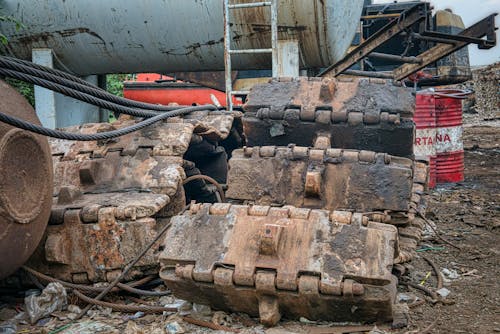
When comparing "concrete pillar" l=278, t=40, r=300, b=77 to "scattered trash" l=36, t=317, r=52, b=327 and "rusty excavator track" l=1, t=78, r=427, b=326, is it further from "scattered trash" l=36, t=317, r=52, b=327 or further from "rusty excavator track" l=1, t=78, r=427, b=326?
"scattered trash" l=36, t=317, r=52, b=327

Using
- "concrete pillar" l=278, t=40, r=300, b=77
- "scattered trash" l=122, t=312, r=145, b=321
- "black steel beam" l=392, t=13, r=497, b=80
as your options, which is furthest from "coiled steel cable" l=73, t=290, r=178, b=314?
"black steel beam" l=392, t=13, r=497, b=80

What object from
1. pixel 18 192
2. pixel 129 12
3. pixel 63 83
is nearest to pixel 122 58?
pixel 129 12

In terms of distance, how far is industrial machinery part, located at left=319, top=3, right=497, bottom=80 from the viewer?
630 cm

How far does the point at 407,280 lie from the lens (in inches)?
123

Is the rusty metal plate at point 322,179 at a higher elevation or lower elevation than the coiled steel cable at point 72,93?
lower

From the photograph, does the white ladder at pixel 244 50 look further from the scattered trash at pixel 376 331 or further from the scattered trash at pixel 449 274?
the scattered trash at pixel 376 331

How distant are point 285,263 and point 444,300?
1009 mm

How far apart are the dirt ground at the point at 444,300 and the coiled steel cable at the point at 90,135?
0.87m

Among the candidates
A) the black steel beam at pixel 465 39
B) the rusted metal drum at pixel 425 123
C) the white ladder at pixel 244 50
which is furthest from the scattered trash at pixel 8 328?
the black steel beam at pixel 465 39

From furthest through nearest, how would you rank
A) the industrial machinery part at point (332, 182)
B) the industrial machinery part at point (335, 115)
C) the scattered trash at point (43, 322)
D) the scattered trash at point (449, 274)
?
1. the industrial machinery part at point (335, 115)
2. the scattered trash at point (449, 274)
3. the industrial machinery part at point (332, 182)
4. the scattered trash at point (43, 322)

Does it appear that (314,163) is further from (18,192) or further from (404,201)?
(18,192)

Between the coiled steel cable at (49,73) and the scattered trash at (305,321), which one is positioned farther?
the coiled steel cable at (49,73)

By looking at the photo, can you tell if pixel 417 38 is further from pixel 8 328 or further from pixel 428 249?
pixel 8 328

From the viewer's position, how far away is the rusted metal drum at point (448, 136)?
6422 mm
